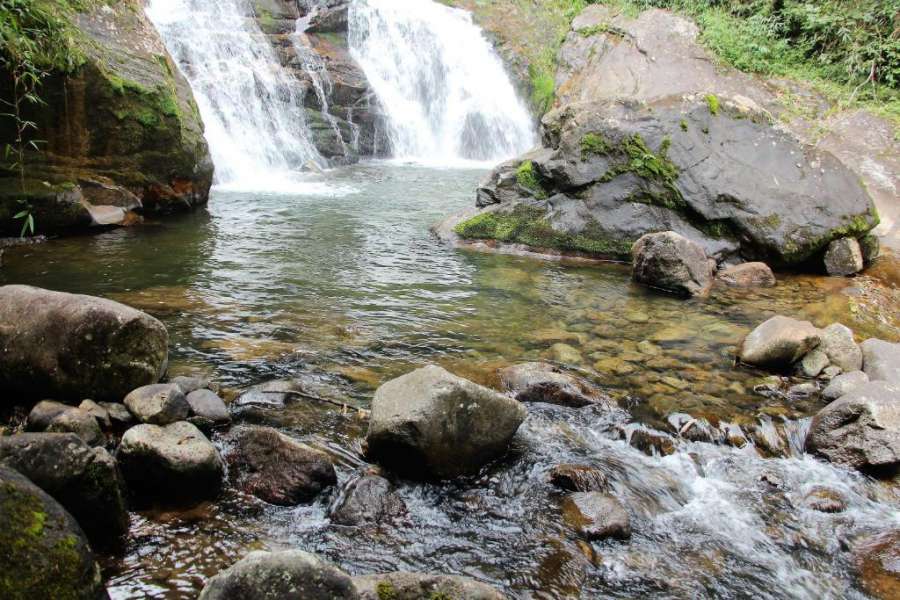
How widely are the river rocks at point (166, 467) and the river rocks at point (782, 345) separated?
490cm

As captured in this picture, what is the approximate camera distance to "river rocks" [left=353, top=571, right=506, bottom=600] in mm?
2625

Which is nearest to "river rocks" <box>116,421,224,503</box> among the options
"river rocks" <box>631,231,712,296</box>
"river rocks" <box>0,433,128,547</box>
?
"river rocks" <box>0,433,128,547</box>

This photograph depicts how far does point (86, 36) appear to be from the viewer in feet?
29.3

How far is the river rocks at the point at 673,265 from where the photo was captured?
25.9 feet

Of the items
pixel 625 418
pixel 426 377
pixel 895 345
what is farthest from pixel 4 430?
pixel 895 345

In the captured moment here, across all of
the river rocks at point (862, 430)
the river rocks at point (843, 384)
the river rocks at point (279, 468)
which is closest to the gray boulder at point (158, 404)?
the river rocks at point (279, 468)

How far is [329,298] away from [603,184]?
4895 millimetres

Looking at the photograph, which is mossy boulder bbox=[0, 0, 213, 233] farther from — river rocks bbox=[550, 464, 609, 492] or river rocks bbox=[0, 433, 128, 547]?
river rocks bbox=[550, 464, 609, 492]

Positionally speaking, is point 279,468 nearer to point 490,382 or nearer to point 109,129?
point 490,382

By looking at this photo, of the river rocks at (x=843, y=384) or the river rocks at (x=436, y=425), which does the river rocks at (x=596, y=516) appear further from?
the river rocks at (x=843, y=384)

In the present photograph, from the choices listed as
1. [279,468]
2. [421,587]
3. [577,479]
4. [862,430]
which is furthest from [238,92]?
[421,587]

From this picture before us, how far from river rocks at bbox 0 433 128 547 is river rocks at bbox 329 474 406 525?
1.12m

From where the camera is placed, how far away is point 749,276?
840 cm

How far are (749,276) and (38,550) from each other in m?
8.46
